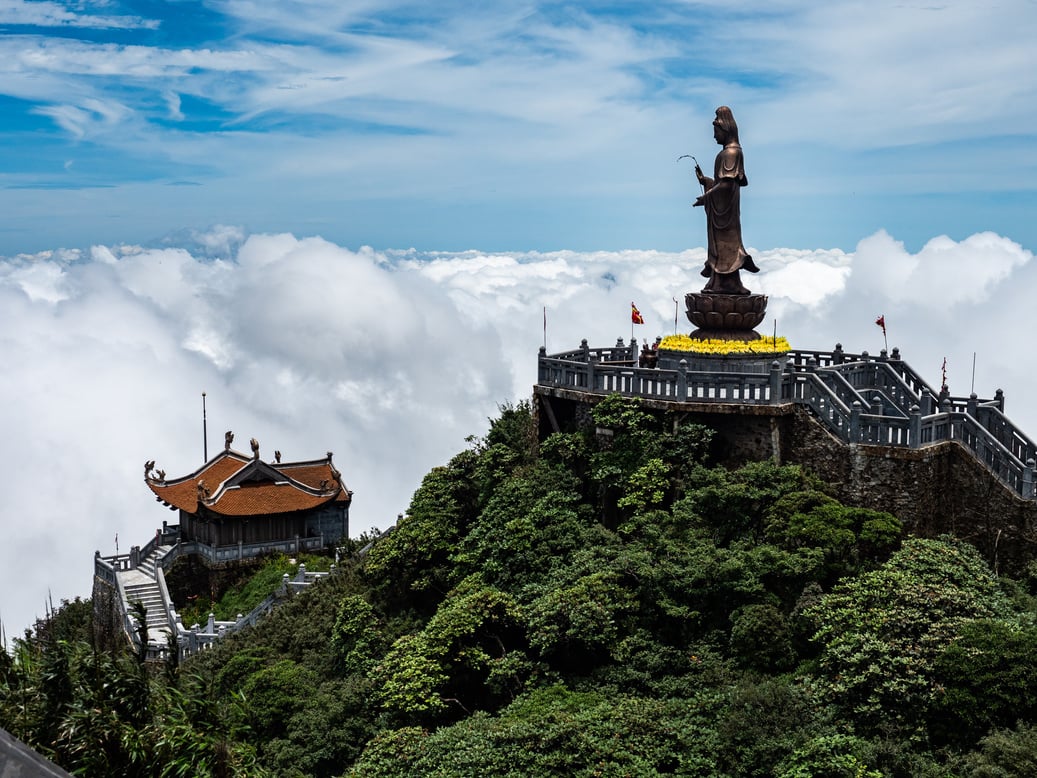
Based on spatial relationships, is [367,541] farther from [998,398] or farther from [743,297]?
[998,398]

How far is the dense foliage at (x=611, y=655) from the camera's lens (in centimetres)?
1502

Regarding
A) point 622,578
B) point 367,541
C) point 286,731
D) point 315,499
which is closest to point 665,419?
point 622,578

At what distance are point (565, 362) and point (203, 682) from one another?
11565 millimetres

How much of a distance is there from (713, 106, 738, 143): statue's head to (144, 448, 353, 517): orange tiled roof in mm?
22568

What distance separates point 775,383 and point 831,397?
1197mm

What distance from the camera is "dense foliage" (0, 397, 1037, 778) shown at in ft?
49.3

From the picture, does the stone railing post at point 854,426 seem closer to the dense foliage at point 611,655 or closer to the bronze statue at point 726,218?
the dense foliage at point 611,655

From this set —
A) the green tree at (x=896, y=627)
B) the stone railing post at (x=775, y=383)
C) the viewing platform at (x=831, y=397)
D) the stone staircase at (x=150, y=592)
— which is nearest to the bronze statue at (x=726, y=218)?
the viewing platform at (x=831, y=397)

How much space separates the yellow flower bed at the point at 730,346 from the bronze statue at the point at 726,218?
4.41ft

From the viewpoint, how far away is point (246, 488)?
132 ft

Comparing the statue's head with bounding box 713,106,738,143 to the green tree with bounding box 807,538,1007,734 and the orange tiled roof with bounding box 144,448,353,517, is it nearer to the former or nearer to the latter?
the green tree with bounding box 807,538,1007,734

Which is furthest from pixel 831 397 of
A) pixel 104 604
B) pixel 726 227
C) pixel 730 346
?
pixel 104 604

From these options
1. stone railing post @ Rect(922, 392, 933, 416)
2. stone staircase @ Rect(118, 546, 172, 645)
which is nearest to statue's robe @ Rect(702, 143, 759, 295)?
stone railing post @ Rect(922, 392, 933, 416)

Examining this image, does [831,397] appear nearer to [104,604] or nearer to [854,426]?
[854,426]
